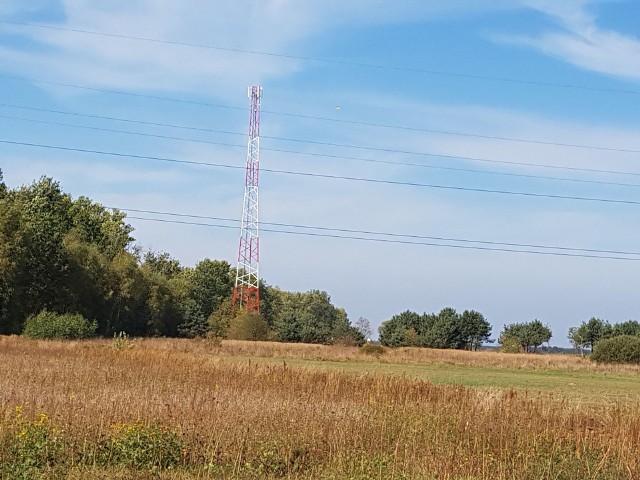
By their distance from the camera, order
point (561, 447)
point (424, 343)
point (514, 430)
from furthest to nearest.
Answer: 1. point (424, 343)
2. point (514, 430)
3. point (561, 447)

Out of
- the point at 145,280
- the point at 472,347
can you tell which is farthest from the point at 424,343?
the point at 145,280

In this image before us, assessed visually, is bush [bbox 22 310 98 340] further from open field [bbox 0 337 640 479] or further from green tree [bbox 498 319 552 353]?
green tree [bbox 498 319 552 353]

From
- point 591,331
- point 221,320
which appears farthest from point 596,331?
point 221,320

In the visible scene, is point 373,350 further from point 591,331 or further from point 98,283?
point 591,331

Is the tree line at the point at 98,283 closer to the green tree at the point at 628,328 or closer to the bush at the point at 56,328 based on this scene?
the bush at the point at 56,328

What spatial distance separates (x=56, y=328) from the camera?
2207 inches

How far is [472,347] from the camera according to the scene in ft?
389

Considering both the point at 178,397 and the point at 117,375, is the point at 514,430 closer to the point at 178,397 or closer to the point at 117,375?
the point at 178,397

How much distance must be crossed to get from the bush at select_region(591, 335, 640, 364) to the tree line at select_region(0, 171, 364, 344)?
82.7 ft

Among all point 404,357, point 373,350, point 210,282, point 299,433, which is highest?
point 210,282

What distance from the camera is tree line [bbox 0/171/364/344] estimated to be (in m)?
66.5

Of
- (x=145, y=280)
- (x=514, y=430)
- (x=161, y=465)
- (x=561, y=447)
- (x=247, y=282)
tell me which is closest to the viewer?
(x=161, y=465)

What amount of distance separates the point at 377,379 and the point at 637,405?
22.5 feet

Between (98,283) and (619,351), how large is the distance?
162 ft
